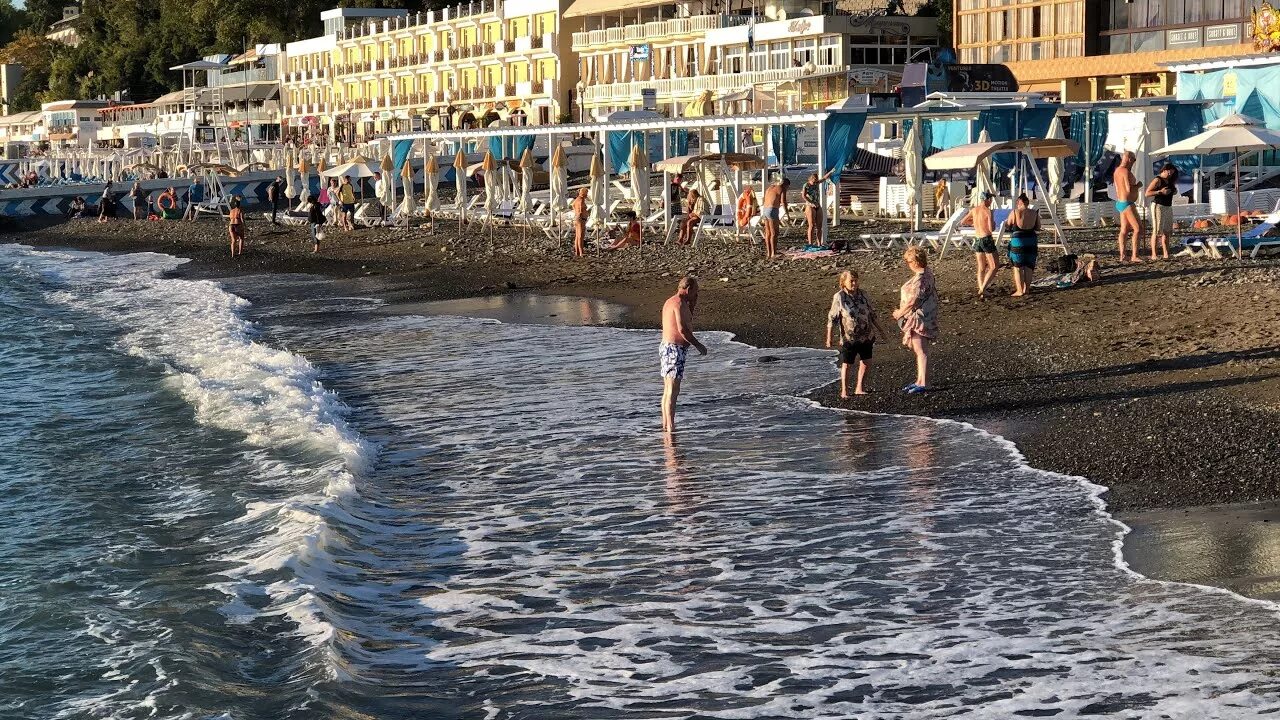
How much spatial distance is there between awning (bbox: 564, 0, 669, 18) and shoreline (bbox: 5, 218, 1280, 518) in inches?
1515

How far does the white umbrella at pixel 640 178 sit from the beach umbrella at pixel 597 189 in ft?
2.09

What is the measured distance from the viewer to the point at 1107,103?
31.3m

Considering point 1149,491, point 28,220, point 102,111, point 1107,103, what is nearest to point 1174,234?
point 1107,103

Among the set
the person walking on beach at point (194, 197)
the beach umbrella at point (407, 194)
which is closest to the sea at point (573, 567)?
the beach umbrella at point (407, 194)

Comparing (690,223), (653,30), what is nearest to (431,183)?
(690,223)

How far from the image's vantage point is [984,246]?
19.9m

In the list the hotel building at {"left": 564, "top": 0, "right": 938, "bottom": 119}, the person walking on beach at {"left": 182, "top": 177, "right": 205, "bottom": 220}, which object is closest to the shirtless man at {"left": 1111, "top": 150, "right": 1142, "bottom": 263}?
the hotel building at {"left": 564, "top": 0, "right": 938, "bottom": 119}

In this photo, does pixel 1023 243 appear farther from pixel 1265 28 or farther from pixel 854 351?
pixel 1265 28

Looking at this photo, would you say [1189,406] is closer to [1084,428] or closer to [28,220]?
[1084,428]

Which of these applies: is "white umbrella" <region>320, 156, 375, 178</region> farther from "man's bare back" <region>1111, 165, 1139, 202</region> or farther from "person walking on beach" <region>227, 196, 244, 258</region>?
"man's bare back" <region>1111, 165, 1139, 202</region>

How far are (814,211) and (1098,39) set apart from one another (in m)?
22.2

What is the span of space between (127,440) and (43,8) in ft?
571

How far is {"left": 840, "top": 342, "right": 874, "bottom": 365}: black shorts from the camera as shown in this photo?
14.4 m

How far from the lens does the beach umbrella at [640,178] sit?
3256cm
